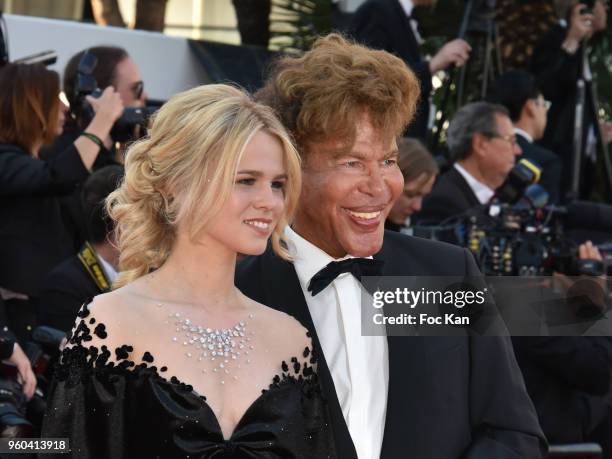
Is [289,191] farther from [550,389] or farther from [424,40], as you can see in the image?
[424,40]

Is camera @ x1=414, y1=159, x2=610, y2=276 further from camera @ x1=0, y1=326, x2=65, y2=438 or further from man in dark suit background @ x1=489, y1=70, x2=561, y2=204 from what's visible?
man in dark suit background @ x1=489, y1=70, x2=561, y2=204

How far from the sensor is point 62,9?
315 inches

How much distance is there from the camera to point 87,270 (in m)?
4.57

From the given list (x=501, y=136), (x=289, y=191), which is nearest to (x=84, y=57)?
(x=501, y=136)

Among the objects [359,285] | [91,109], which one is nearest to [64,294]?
[91,109]

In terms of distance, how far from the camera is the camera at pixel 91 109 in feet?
16.8

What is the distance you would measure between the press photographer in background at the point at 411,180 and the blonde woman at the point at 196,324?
297cm

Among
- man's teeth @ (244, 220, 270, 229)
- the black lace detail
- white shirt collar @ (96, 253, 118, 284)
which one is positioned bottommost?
white shirt collar @ (96, 253, 118, 284)

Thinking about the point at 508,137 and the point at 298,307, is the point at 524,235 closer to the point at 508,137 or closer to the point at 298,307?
the point at 508,137

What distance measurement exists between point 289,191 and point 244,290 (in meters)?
0.39

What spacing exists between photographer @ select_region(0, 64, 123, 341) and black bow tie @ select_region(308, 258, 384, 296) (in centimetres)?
210

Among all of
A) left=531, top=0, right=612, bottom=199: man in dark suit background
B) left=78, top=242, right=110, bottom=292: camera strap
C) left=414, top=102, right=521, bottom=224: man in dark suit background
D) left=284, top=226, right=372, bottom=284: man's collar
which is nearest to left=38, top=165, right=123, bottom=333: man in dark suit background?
left=78, top=242, right=110, bottom=292: camera strap

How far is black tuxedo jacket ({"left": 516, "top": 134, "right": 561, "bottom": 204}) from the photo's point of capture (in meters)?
6.93

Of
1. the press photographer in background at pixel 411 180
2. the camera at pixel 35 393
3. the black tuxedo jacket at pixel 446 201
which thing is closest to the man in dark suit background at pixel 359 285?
the camera at pixel 35 393
